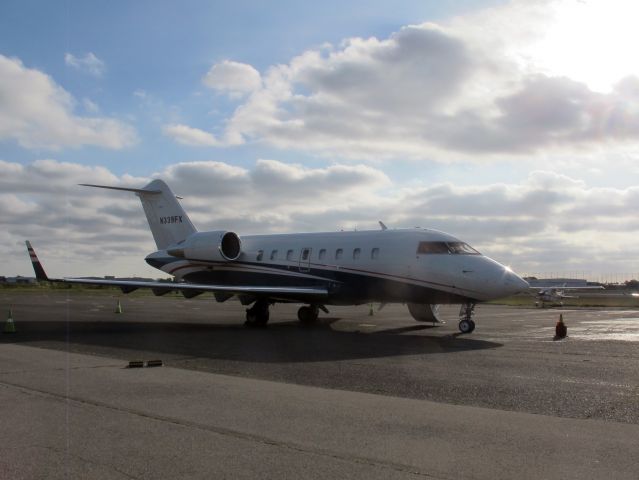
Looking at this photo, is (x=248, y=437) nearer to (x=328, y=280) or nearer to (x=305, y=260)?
(x=328, y=280)

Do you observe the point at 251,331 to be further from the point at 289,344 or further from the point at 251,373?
the point at 251,373

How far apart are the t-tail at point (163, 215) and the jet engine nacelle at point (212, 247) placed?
1.73 metres

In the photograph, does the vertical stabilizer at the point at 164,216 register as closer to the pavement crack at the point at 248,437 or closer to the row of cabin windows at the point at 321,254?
the row of cabin windows at the point at 321,254

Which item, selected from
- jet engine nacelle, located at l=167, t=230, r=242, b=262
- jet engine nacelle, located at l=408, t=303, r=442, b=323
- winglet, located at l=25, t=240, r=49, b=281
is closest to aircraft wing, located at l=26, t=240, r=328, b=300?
winglet, located at l=25, t=240, r=49, b=281

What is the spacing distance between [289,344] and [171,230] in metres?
13.3

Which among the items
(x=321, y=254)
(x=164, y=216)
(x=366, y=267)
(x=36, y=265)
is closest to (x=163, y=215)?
(x=164, y=216)

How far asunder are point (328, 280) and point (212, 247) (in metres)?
5.38

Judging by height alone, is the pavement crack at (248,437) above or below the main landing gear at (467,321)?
below

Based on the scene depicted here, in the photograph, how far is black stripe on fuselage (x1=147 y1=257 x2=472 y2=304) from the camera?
66.8ft

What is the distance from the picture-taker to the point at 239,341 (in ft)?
56.4

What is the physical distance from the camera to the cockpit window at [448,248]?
19828 millimetres

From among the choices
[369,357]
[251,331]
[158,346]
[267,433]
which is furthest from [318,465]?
[251,331]

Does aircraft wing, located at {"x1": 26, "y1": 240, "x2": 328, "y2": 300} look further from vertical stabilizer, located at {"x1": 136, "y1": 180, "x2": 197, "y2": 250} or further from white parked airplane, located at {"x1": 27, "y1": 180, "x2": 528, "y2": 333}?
vertical stabilizer, located at {"x1": 136, "y1": 180, "x2": 197, "y2": 250}

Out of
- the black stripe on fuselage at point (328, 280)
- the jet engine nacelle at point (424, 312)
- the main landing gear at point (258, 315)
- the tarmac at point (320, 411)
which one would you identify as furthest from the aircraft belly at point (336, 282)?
the tarmac at point (320, 411)
